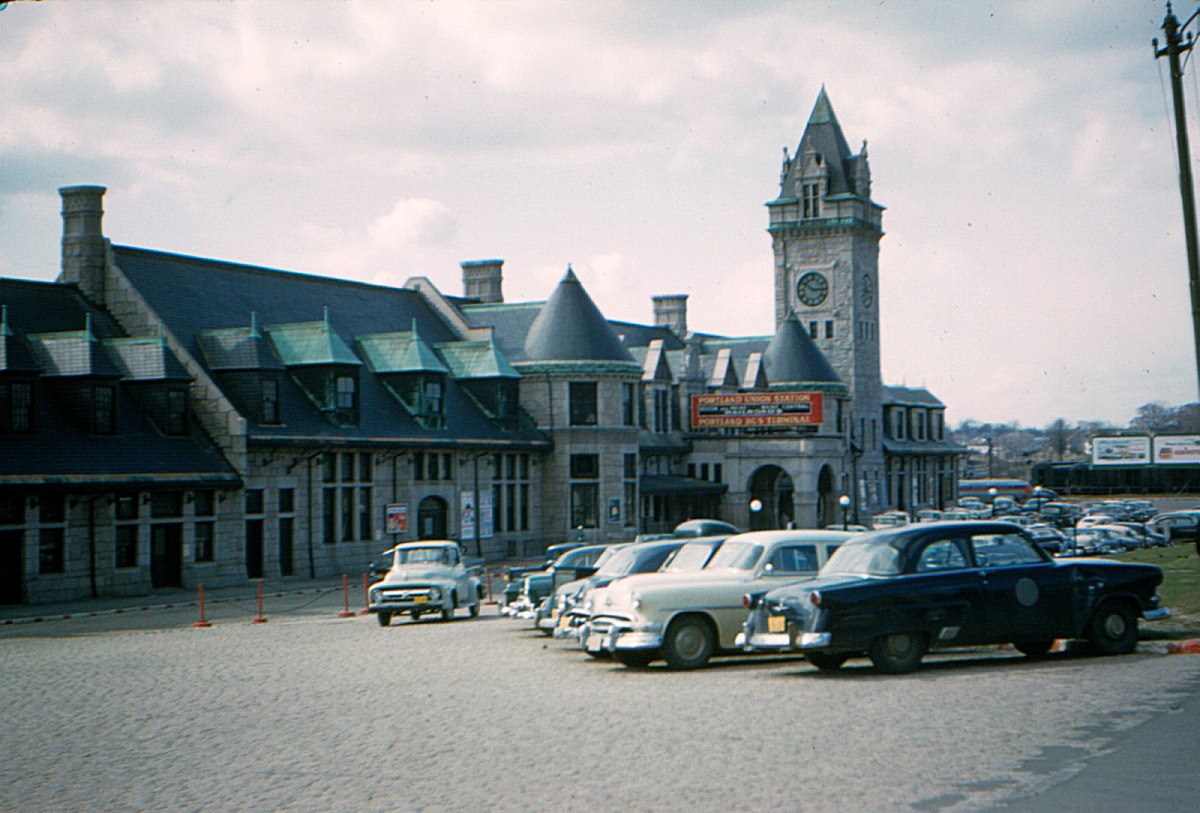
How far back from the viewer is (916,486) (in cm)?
10181

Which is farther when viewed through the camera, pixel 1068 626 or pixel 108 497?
pixel 108 497

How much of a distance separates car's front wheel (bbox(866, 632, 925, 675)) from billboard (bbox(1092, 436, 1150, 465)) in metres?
129

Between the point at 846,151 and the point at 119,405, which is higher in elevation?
the point at 846,151

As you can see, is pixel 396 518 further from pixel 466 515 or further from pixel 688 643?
pixel 688 643

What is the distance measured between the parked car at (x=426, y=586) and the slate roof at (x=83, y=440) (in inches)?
393

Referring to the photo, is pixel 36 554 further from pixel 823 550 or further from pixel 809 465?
pixel 809 465

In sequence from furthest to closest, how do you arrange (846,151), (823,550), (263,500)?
1. (846,151)
2. (263,500)
3. (823,550)

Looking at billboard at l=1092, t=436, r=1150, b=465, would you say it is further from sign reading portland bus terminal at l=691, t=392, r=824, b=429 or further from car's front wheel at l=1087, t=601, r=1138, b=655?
car's front wheel at l=1087, t=601, r=1138, b=655

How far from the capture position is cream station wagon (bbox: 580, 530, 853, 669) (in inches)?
696

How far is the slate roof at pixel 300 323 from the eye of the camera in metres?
43.5

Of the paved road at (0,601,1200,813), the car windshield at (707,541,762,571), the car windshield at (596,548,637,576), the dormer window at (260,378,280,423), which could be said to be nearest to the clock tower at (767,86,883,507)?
the dormer window at (260,378,280,423)

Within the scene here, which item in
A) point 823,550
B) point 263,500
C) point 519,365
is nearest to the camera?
point 823,550

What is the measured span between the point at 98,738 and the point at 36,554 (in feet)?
73.1

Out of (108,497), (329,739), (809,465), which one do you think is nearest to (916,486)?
(809,465)
